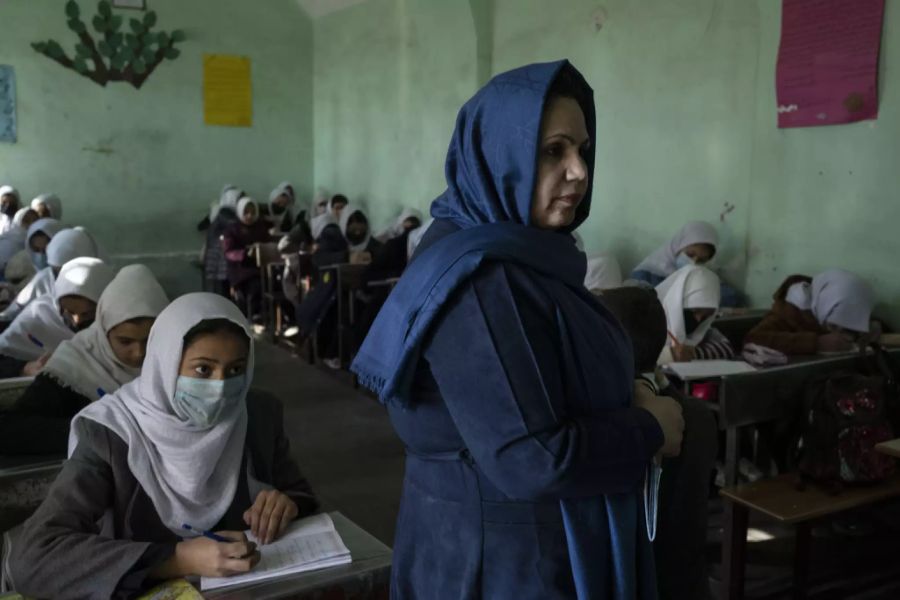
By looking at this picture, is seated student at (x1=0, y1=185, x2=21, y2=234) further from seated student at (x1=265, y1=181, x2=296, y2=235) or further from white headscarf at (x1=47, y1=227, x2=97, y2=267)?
white headscarf at (x1=47, y1=227, x2=97, y2=267)

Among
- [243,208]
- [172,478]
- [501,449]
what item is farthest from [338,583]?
[243,208]

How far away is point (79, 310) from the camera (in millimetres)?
3281

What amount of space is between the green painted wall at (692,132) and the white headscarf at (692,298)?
2.80 feet

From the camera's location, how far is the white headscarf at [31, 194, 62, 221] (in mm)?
7616

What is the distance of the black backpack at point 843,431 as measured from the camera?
8.32 ft

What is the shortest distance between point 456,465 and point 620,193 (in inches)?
188

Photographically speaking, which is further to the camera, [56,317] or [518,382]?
[56,317]

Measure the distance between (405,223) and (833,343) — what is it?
14.2ft

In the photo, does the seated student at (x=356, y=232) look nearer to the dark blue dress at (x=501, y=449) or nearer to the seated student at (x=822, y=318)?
the seated student at (x=822, y=318)

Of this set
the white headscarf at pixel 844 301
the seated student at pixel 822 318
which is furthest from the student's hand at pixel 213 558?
the white headscarf at pixel 844 301

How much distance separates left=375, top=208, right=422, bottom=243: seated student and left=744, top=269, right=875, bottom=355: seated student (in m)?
3.86

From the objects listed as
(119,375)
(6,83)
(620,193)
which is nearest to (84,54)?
(6,83)

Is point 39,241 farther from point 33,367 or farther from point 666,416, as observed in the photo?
point 666,416

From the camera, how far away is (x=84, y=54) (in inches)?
330
